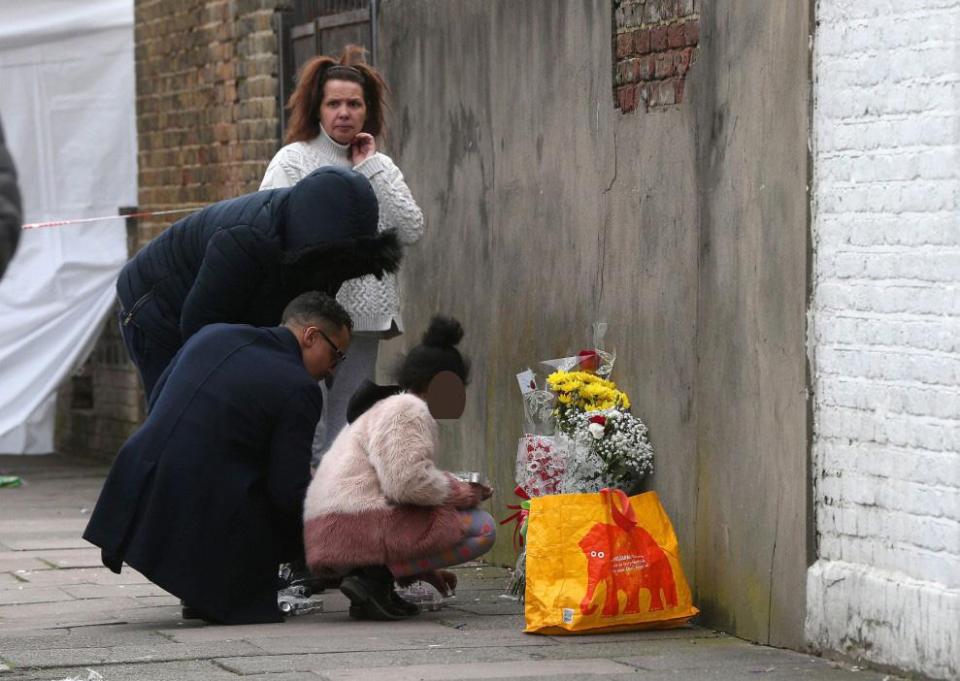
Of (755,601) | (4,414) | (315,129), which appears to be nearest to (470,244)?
(315,129)

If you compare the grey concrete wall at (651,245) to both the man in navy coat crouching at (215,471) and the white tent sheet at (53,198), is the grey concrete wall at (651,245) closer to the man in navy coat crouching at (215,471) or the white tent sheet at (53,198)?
the man in navy coat crouching at (215,471)

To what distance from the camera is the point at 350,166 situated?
7395 millimetres

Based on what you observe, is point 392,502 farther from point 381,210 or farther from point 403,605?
point 381,210

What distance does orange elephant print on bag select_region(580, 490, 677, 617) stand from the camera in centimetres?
605

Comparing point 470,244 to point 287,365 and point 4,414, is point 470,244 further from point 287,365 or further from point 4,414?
point 4,414

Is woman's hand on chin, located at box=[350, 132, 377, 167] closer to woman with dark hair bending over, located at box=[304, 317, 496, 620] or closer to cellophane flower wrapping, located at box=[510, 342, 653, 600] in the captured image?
cellophane flower wrapping, located at box=[510, 342, 653, 600]

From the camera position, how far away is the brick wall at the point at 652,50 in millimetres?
6480

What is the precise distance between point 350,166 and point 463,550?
1679 millimetres

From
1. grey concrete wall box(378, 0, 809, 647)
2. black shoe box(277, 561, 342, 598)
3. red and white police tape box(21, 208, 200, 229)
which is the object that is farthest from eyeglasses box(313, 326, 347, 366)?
red and white police tape box(21, 208, 200, 229)

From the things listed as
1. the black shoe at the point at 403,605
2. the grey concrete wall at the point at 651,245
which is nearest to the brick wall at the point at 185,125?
the grey concrete wall at the point at 651,245

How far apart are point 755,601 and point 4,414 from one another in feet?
23.1

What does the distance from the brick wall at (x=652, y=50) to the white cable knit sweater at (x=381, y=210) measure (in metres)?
0.92

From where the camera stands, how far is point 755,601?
602cm

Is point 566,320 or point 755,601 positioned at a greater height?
point 566,320
